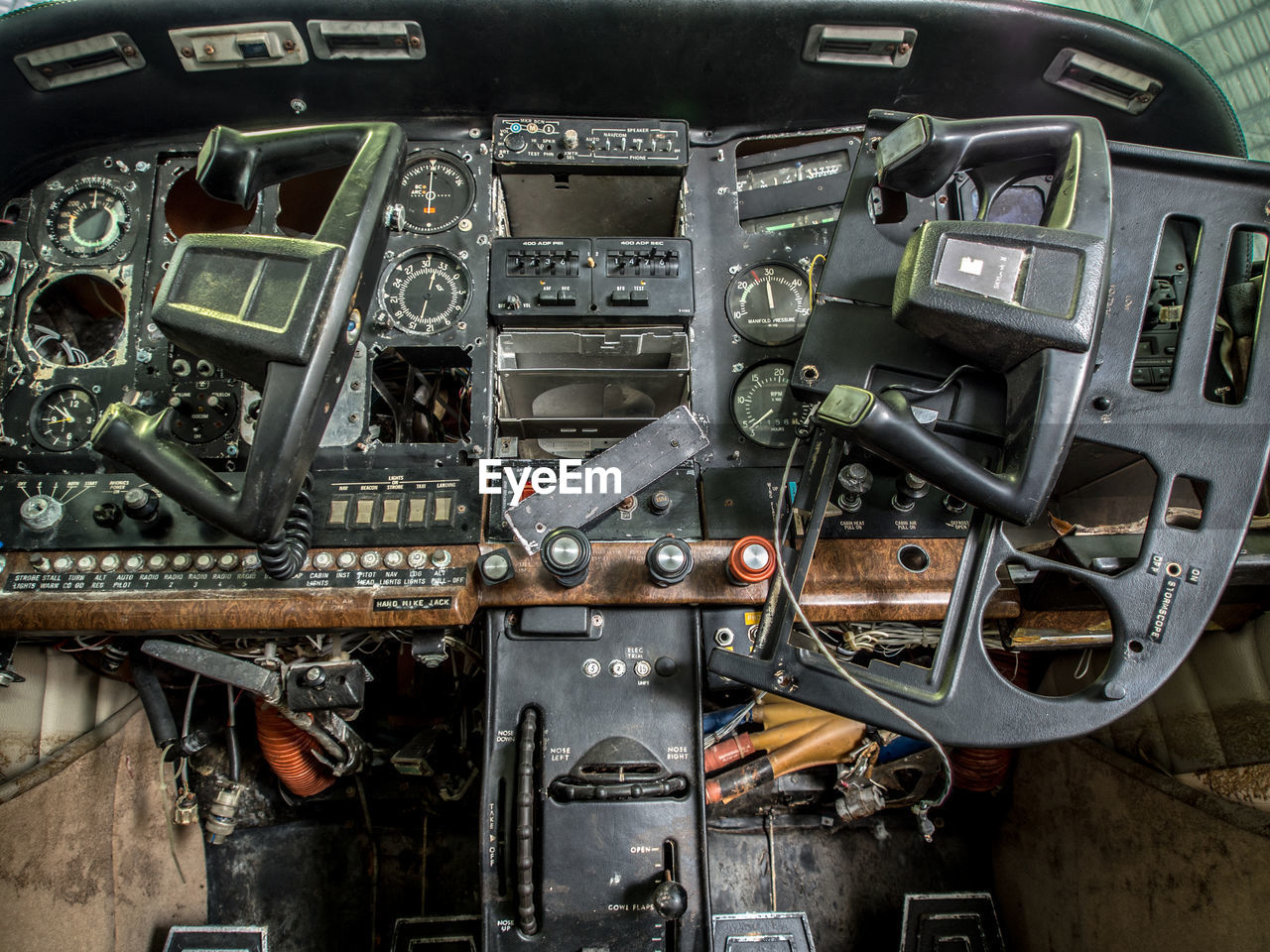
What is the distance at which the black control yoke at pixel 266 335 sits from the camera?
3.94ft

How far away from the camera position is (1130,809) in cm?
200

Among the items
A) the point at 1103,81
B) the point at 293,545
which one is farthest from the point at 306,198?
the point at 1103,81

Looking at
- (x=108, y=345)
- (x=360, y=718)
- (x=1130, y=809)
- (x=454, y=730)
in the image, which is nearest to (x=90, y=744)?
(x=360, y=718)

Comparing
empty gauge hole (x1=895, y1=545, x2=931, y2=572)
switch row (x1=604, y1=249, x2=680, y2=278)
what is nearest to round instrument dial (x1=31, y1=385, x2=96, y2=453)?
switch row (x1=604, y1=249, x2=680, y2=278)

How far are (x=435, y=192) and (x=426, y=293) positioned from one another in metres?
0.37

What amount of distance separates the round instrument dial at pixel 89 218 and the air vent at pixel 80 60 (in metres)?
0.29

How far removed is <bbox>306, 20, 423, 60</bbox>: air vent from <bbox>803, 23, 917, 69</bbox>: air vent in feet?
3.86

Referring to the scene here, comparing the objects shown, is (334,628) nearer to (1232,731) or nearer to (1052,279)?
(1052,279)

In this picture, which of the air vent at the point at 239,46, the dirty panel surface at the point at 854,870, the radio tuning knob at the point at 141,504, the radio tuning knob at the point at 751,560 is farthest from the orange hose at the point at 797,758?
the air vent at the point at 239,46

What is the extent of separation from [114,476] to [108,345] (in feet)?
2.72

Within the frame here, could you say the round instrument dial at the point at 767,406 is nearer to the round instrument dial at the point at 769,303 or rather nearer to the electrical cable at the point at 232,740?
the round instrument dial at the point at 769,303

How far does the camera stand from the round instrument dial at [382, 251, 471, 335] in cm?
204

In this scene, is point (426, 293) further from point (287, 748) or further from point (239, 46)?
point (287, 748)

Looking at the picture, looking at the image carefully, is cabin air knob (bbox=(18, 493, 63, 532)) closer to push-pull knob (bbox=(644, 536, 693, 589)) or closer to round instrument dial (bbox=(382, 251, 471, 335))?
round instrument dial (bbox=(382, 251, 471, 335))
